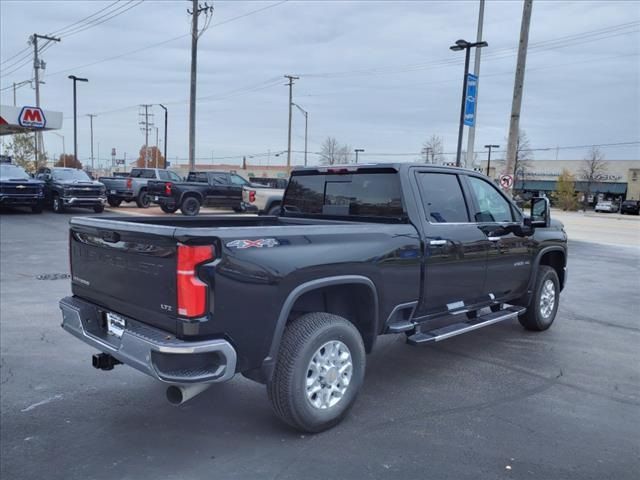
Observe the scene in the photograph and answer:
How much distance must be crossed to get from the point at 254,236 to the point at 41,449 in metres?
1.99

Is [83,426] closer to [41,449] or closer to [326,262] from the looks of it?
[41,449]

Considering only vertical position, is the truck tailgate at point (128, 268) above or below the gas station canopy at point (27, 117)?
below

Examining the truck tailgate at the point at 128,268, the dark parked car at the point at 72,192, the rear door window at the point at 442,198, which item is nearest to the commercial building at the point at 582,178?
the dark parked car at the point at 72,192

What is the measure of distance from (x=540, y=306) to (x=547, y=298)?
0.75ft

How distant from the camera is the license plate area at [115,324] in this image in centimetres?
366

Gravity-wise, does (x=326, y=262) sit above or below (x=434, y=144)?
below

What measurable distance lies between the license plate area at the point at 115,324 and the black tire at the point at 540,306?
182 inches

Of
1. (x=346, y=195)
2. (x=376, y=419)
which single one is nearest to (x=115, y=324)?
(x=376, y=419)

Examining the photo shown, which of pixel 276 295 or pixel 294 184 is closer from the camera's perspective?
pixel 276 295

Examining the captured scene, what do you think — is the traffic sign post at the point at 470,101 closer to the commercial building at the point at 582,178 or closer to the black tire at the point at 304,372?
the black tire at the point at 304,372

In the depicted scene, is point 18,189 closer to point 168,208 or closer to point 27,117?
point 168,208

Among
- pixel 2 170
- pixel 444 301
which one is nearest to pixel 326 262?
pixel 444 301

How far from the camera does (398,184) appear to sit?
4648 mm

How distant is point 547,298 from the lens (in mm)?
6570
